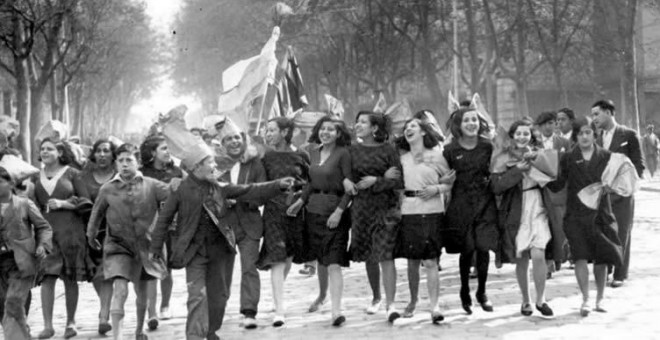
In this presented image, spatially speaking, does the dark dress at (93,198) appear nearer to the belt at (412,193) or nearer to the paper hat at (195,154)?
the paper hat at (195,154)

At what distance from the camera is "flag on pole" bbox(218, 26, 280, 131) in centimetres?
1277

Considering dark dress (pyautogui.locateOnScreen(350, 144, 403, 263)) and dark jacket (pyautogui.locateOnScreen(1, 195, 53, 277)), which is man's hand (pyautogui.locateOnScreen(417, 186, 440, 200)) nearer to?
dark dress (pyautogui.locateOnScreen(350, 144, 403, 263))

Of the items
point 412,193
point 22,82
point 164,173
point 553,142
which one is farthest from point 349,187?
point 22,82

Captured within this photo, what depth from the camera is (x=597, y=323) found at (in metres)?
7.79

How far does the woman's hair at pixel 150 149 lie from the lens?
28.1ft

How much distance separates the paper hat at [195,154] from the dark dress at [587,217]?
305 centimetres

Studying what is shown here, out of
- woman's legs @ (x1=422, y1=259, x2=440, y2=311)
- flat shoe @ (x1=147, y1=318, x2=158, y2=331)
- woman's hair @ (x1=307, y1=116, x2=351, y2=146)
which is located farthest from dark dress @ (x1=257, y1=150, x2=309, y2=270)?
woman's legs @ (x1=422, y1=259, x2=440, y2=311)

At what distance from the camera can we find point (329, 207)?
8.27 metres

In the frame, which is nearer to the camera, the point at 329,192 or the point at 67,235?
the point at 67,235

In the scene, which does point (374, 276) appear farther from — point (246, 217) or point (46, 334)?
point (46, 334)

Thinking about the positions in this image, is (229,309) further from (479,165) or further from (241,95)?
(241,95)

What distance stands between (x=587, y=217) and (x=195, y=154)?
3.45m

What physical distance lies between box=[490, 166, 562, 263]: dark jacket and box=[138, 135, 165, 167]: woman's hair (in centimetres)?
297

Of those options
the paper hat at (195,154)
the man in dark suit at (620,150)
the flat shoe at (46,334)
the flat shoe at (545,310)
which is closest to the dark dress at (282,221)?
the paper hat at (195,154)
